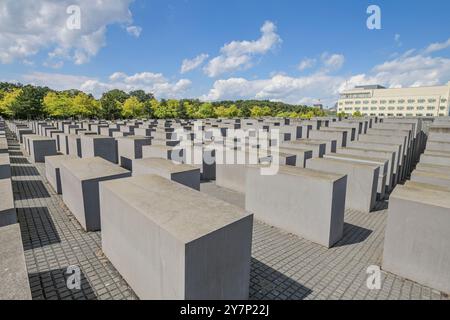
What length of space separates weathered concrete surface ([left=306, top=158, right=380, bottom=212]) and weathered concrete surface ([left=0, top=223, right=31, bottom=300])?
31.6 feet

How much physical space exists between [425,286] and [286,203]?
12.0 feet

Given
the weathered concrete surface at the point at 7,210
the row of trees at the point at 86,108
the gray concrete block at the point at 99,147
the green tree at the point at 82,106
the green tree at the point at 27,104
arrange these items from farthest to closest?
the green tree at the point at 82,106 → the row of trees at the point at 86,108 → the green tree at the point at 27,104 → the gray concrete block at the point at 99,147 → the weathered concrete surface at the point at 7,210

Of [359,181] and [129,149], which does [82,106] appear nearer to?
[129,149]

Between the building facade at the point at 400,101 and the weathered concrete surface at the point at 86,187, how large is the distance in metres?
A: 96.3

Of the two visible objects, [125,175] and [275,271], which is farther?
[125,175]

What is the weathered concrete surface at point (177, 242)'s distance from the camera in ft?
12.1

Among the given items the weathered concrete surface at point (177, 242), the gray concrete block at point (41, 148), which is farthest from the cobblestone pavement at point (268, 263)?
the gray concrete block at point (41, 148)

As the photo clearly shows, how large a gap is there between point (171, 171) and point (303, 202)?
4.12 meters

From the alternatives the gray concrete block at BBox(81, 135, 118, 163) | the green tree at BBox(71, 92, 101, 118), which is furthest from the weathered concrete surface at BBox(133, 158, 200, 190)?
the green tree at BBox(71, 92, 101, 118)

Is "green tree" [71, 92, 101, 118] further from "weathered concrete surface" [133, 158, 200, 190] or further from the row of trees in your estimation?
"weathered concrete surface" [133, 158, 200, 190]

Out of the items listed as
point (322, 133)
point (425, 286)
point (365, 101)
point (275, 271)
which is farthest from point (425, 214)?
point (365, 101)

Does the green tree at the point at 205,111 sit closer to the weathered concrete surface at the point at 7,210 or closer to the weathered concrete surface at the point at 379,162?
the weathered concrete surface at the point at 379,162

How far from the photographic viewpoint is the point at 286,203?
26.3 feet
